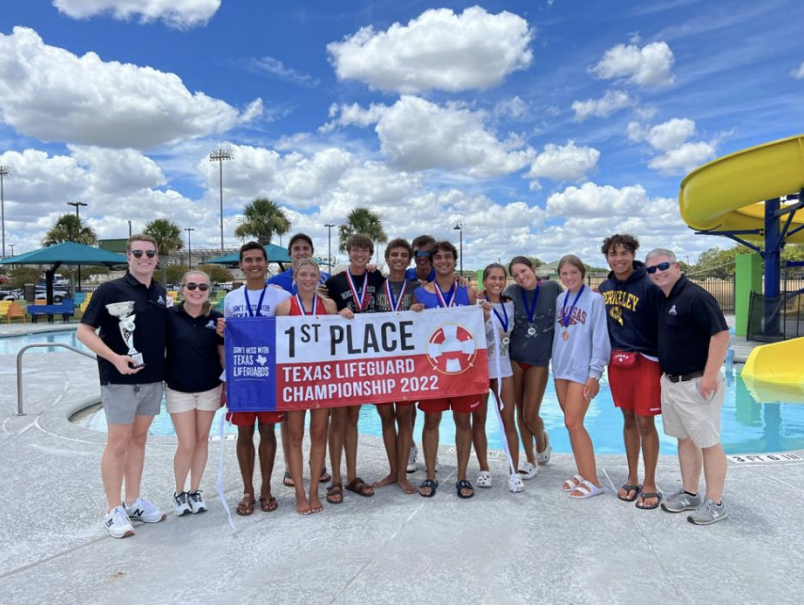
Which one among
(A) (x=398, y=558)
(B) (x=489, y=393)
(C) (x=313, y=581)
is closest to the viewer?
(C) (x=313, y=581)

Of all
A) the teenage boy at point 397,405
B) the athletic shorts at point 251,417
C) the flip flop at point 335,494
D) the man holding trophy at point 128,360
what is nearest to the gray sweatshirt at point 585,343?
the teenage boy at point 397,405

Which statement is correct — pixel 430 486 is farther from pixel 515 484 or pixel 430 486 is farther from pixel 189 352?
pixel 189 352

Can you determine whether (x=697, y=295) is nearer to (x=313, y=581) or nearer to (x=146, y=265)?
(x=313, y=581)

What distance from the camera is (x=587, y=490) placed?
409 cm

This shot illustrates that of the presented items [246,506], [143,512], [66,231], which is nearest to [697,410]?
[246,506]

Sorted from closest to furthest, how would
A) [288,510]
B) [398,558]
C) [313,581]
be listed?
1. [313,581]
2. [398,558]
3. [288,510]

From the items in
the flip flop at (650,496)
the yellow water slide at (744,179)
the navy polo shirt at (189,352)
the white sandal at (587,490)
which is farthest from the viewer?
the yellow water slide at (744,179)

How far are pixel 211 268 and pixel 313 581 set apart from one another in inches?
2275

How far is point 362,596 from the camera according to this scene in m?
2.76

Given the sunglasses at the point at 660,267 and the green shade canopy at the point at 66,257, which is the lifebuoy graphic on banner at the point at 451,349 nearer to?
the sunglasses at the point at 660,267

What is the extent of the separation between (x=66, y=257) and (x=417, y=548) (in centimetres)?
2213

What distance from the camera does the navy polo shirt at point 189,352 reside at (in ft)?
12.2

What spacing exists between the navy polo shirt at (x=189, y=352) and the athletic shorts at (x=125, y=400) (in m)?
0.17

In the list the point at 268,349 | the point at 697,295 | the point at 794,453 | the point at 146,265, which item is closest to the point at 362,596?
the point at 268,349
